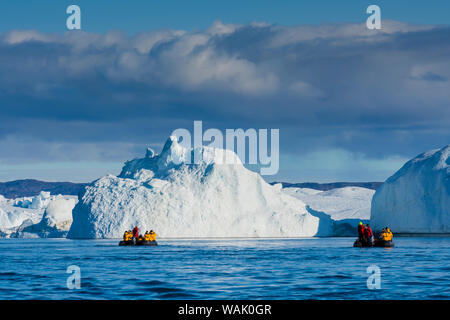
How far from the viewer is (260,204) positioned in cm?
7375

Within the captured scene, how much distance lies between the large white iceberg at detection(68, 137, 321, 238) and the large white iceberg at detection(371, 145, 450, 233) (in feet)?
25.3

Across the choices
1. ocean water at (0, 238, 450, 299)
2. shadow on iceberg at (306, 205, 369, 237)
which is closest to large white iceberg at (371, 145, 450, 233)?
shadow on iceberg at (306, 205, 369, 237)

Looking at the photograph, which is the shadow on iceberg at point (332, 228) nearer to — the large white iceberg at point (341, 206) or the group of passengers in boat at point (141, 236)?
the large white iceberg at point (341, 206)

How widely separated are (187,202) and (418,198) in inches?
922

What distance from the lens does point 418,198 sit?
2758 inches

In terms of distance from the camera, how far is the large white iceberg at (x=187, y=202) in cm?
6612

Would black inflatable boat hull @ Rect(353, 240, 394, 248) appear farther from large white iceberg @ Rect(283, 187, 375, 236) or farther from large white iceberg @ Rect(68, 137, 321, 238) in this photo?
large white iceberg @ Rect(283, 187, 375, 236)

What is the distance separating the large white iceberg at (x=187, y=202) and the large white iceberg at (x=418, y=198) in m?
7.72

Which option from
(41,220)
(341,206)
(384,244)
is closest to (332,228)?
(341,206)

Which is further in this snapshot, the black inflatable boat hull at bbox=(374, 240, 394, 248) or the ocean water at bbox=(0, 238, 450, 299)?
the black inflatable boat hull at bbox=(374, 240, 394, 248)

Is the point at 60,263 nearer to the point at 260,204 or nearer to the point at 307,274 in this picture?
the point at 307,274

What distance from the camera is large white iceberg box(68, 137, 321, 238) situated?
66.1 metres

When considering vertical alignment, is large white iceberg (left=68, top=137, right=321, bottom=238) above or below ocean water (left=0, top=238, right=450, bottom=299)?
above
